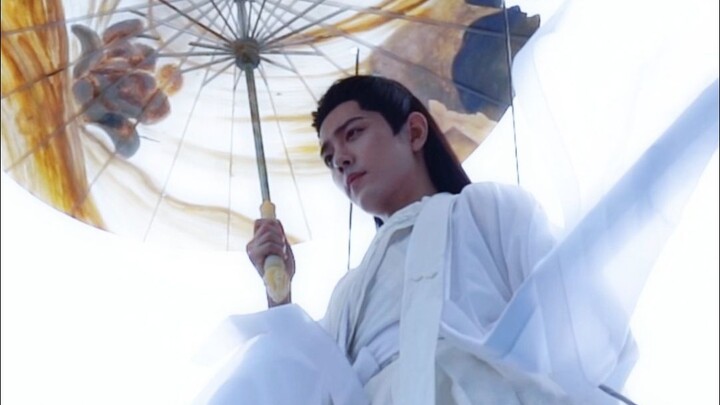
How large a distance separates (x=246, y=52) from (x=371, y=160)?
1.23 feet

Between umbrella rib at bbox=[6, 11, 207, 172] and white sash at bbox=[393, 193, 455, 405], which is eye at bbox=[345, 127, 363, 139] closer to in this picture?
white sash at bbox=[393, 193, 455, 405]

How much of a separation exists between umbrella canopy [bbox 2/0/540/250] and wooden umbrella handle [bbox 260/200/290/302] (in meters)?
0.21

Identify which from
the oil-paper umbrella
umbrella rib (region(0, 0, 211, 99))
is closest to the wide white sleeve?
the oil-paper umbrella

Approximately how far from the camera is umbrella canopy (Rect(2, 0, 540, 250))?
217cm

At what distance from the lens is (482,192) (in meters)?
1.85

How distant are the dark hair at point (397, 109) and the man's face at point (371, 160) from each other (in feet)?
0.06

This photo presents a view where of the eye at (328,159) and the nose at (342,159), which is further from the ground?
the eye at (328,159)

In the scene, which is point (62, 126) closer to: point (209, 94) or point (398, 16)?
point (209, 94)

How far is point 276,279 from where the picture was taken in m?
1.98

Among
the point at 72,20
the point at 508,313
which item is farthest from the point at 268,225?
Answer: the point at 508,313

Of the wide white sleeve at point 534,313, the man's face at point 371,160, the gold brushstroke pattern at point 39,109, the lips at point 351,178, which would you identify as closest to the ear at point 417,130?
the man's face at point 371,160

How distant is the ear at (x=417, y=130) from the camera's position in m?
2.06

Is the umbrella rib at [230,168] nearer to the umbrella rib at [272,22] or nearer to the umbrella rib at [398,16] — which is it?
the umbrella rib at [272,22]

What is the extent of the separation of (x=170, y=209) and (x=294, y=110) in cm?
27
